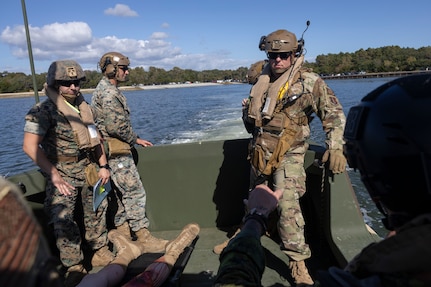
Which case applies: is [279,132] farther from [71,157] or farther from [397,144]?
[397,144]

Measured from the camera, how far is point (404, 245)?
2.82 ft

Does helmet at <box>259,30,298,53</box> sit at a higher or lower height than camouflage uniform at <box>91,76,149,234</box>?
higher

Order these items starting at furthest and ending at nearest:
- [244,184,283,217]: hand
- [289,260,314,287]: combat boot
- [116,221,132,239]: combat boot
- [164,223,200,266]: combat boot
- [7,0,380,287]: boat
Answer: [116,221,132,239]: combat boot, [7,0,380,287]: boat, [164,223,200,266]: combat boot, [289,260,314,287]: combat boot, [244,184,283,217]: hand

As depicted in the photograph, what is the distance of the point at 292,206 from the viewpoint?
277 centimetres

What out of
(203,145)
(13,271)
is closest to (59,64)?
(203,145)

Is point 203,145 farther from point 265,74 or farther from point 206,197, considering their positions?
point 265,74

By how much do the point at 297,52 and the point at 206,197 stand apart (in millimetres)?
1767

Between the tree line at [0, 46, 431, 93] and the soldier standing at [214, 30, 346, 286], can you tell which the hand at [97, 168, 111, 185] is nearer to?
the soldier standing at [214, 30, 346, 286]

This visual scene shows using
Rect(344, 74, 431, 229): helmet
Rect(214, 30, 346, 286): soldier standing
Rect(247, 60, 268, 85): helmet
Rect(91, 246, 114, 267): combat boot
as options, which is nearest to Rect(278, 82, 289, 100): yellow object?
Rect(214, 30, 346, 286): soldier standing

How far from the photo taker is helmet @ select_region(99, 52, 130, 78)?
3.47 meters

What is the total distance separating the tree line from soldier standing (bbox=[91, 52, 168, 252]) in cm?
7558

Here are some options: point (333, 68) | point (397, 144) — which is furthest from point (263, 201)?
point (333, 68)

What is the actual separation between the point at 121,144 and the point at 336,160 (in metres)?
1.94

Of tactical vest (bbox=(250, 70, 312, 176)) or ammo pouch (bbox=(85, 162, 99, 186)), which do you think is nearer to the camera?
tactical vest (bbox=(250, 70, 312, 176))
